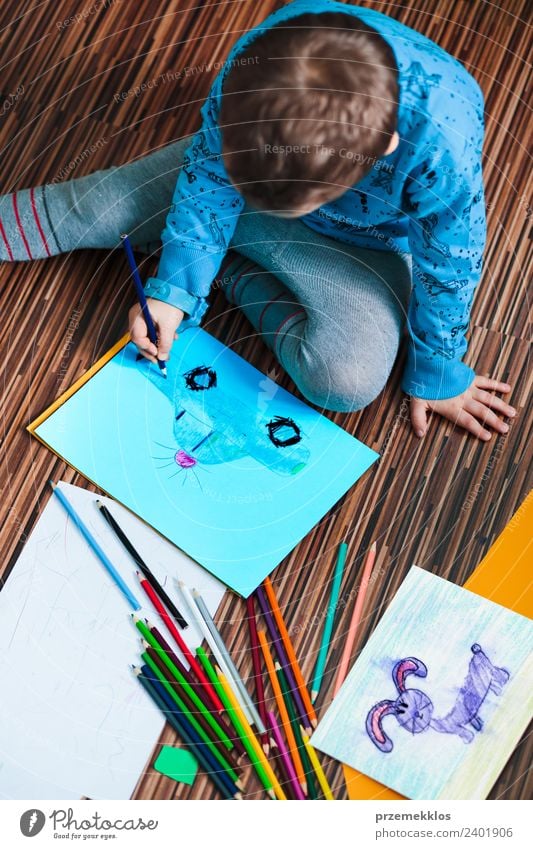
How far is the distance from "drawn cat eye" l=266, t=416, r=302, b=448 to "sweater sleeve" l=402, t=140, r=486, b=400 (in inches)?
4.1

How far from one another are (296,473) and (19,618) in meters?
0.25

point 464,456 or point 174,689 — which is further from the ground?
point 464,456

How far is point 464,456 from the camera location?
0.75m

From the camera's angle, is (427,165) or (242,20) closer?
(427,165)

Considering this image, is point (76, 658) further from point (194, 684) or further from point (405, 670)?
point (405, 670)

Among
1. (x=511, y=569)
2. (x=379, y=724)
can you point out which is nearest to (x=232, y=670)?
(x=379, y=724)

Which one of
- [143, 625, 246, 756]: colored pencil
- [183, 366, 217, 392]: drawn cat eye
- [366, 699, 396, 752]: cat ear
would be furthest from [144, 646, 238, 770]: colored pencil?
[183, 366, 217, 392]: drawn cat eye

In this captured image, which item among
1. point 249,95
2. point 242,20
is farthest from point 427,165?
point 242,20

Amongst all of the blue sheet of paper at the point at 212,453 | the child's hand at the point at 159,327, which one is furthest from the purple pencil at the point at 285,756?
the child's hand at the point at 159,327

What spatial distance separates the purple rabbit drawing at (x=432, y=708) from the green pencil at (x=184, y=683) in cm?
11

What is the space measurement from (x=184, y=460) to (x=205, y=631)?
0.14m

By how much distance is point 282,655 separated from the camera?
0.70 m
